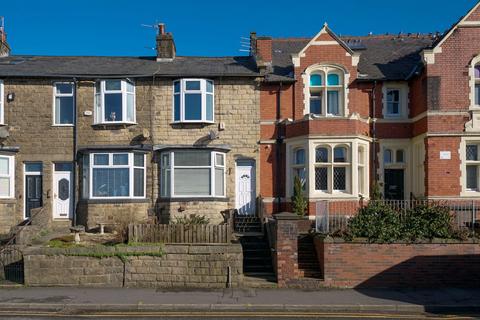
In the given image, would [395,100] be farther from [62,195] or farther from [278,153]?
[62,195]

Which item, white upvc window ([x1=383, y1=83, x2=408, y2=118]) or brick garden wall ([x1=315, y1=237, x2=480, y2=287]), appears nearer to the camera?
brick garden wall ([x1=315, y1=237, x2=480, y2=287])

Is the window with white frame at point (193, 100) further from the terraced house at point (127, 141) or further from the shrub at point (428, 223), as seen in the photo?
the shrub at point (428, 223)

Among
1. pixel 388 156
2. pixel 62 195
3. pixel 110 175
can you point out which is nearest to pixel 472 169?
pixel 388 156

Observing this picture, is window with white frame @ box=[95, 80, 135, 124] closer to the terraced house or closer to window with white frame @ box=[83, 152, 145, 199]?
the terraced house

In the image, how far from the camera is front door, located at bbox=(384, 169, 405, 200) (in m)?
20.2

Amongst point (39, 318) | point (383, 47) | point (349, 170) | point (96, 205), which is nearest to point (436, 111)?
point (349, 170)

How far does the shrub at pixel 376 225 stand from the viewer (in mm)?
13664

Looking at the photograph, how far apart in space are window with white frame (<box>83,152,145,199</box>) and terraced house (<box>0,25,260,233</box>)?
0.04 m

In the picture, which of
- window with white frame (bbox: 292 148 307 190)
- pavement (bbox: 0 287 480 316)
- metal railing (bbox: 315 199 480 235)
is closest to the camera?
pavement (bbox: 0 287 480 316)

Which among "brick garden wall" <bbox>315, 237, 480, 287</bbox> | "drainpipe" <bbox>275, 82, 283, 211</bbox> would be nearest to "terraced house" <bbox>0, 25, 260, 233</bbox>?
"drainpipe" <bbox>275, 82, 283, 211</bbox>

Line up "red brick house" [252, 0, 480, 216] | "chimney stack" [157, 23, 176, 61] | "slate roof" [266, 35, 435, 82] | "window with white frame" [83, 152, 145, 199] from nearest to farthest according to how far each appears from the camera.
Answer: "red brick house" [252, 0, 480, 216], "window with white frame" [83, 152, 145, 199], "slate roof" [266, 35, 435, 82], "chimney stack" [157, 23, 176, 61]

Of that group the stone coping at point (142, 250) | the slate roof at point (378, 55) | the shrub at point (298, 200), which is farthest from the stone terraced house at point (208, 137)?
the stone coping at point (142, 250)

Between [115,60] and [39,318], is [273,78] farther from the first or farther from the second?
[39,318]

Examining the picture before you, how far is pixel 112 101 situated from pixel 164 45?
11.9 feet
